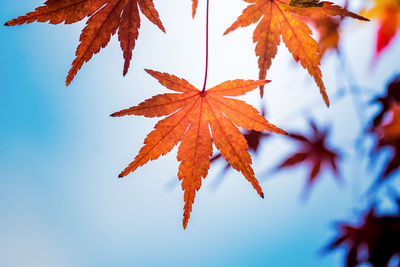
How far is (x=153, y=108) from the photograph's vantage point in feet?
2.72

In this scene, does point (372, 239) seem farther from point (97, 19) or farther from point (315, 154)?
point (97, 19)

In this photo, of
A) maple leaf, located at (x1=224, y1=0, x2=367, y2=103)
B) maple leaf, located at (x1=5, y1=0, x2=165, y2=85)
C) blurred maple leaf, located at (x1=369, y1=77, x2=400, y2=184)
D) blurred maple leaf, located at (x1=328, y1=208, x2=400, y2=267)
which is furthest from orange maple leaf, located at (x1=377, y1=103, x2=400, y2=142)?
maple leaf, located at (x1=5, y1=0, x2=165, y2=85)

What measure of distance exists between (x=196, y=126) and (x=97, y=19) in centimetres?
44

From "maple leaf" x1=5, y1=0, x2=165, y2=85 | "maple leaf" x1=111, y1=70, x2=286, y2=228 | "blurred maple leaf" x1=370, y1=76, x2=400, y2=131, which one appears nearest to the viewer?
"maple leaf" x1=5, y1=0, x2=165, y2=85

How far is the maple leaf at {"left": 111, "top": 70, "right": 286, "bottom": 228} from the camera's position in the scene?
2.64ft

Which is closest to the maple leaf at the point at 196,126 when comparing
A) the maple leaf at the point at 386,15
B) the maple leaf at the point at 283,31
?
the maple leaf at the point at 283,31

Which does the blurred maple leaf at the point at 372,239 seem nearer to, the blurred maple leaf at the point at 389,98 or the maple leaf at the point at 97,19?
the blurred maple leaf at the point at 389,98

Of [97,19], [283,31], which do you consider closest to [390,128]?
[283,31]

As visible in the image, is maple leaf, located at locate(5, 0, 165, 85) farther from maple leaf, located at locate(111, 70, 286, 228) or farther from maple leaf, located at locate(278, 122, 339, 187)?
maple leaf, located at locate(278, 122, 339, 187)

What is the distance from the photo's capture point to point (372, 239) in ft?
6.49

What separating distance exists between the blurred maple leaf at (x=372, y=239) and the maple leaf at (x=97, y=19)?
6.68ft

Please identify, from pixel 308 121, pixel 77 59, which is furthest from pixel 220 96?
pixel 308 121

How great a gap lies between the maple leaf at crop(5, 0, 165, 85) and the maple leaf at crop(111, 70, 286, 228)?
0.46 ft

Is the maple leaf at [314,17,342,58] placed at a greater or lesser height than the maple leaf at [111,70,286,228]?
greater
